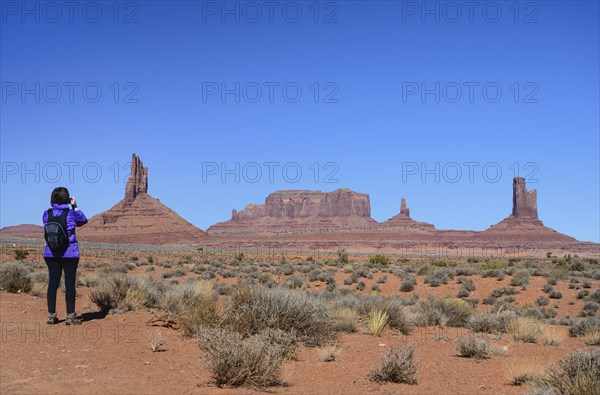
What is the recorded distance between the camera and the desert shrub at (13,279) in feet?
43.8

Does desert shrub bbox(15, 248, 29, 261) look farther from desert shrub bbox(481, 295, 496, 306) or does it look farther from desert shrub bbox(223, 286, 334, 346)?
desert shrub bbox(223, 286, 334, 346)

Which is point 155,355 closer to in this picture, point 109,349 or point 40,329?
point 109,349

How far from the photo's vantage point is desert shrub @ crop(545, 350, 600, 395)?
5504mm

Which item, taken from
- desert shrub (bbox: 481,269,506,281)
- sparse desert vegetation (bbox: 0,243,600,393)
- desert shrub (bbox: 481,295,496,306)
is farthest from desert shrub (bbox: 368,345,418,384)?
desert shrub (bbox: 481,269,506,281)

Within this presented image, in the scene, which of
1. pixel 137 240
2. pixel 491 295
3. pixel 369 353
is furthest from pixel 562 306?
pixel 137 240

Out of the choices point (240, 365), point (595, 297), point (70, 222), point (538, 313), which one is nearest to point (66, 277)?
point (70, 222)

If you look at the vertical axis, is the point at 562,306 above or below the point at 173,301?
below

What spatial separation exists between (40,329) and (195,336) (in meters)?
2.52

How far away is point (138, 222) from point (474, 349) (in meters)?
130

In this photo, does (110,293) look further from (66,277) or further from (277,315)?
(277,315)

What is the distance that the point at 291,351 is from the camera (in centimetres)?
798

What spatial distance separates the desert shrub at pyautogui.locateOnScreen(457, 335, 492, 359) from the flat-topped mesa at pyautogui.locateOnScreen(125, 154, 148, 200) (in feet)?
481

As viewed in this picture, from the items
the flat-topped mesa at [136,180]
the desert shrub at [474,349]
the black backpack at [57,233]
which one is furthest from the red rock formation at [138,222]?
the desert shrub at [474,349]

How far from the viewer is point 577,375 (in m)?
5.73
